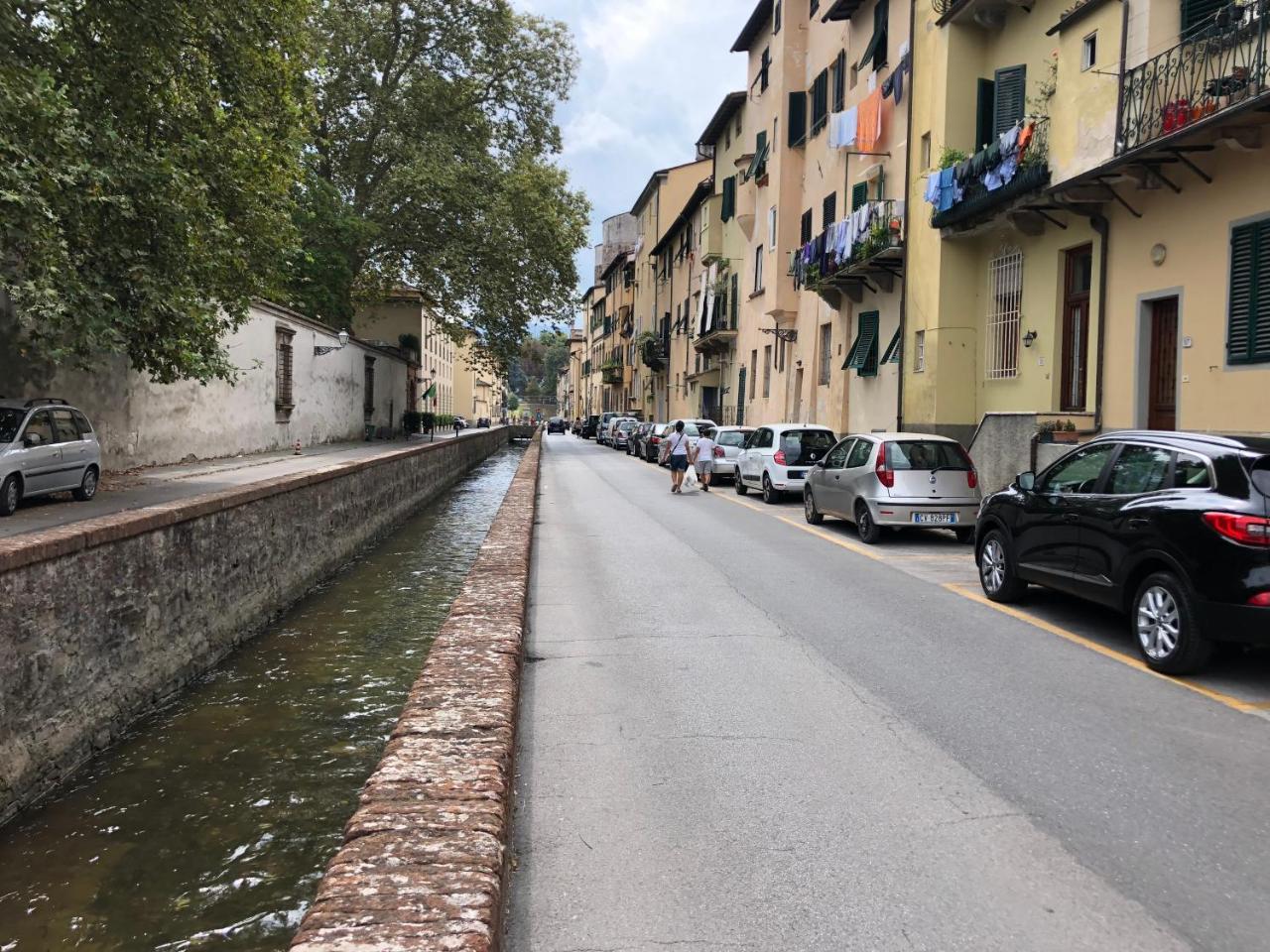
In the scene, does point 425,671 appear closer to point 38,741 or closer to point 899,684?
point 38,741

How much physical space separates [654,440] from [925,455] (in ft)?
71.5

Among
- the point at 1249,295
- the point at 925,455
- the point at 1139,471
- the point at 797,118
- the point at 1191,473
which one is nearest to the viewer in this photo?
the point at 1191,473

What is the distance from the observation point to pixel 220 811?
15.9ft

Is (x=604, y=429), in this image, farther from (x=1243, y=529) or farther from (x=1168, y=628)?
(x=1243, y=529)

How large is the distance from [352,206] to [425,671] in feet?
105

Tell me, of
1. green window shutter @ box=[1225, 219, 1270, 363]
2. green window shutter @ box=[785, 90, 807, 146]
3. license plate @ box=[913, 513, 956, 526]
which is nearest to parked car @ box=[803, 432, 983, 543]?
license plate @ box=[913, 513, 956, 526]

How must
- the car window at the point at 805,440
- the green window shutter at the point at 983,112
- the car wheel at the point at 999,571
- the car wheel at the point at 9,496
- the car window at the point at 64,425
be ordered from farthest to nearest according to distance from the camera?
the car window at the point at 805,440 → the green window shutter at the point at 983,112 → the car window at the point at 64,425 → the car wheel at the point at 9,496 → the car wheel at the point at 999,571

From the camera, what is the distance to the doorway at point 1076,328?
1529 cm

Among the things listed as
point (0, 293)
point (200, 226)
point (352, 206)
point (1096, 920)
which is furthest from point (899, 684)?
point (352, 206)

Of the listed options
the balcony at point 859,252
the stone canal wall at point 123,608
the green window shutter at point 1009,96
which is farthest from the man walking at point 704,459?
the stone canal wall at point 123,608

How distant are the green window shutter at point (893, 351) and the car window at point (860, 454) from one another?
818cm

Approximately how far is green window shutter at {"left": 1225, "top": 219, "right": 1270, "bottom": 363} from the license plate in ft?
12.8

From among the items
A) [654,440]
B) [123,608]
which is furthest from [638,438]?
[123,608]

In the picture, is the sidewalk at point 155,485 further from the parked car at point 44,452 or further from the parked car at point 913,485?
the parked car at point 913,485
